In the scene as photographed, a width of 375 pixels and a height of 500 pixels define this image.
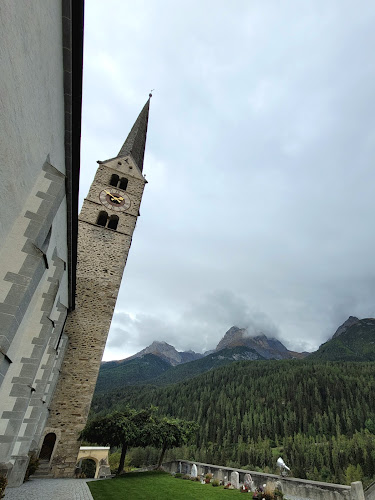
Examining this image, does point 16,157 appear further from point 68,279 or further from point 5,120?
point 68,279

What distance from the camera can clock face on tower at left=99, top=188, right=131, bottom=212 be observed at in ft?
87.4

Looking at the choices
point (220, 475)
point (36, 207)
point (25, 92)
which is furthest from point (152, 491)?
point (25, 92)

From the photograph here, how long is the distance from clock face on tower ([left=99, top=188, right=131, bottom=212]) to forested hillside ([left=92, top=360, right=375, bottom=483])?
2417 inches

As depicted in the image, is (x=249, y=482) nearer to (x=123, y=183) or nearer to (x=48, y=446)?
(x=48, y=446)

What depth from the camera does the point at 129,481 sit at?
15.5 m

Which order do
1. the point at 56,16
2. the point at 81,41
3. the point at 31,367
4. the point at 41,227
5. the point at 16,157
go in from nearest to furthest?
the point at 16,157 < the point at 56,16 < the point at 41,227 < the point at 81,41 < the point at 31,367

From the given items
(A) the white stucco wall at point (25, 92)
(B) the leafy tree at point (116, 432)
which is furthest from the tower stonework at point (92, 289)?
(A) the white stucco wall at point (25, 92)

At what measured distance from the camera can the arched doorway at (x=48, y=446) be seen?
669 inches

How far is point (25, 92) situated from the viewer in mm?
5344

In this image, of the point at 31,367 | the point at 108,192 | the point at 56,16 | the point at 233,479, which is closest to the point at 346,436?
the point at 233,479

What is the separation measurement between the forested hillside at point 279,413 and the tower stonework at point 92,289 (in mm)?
57678

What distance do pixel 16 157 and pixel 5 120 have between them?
842 mm

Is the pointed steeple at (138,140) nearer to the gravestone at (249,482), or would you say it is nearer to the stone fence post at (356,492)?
the gravestone at (249,482)

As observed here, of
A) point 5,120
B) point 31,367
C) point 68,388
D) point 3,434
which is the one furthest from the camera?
point 68,388
